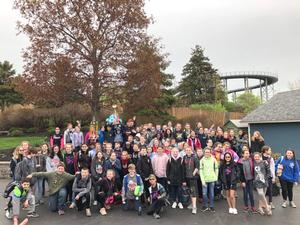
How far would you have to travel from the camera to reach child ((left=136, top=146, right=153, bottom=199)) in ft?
33.6

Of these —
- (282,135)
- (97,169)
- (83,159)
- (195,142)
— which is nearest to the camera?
(97,169)

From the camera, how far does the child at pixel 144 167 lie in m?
10.2

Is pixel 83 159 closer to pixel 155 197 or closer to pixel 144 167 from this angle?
pixel 144 167

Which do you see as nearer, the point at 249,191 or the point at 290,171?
the point at 249,191

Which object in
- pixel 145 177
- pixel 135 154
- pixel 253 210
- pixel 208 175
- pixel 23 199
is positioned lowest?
pixel 253 210

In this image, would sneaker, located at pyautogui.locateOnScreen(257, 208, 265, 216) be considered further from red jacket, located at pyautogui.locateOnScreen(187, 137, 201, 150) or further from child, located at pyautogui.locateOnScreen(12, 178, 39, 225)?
child, located at pyautogui.locateOnScreen(12, 178, 39, 225)

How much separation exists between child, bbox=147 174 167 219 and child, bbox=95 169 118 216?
3.72 feet

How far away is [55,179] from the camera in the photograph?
31.7 feet

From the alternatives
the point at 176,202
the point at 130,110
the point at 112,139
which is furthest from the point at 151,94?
the point at 176,202

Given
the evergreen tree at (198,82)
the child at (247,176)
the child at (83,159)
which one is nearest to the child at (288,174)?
the child at (247,176)

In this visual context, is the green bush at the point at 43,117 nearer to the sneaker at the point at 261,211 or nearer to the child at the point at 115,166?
the child at the point at 115,166

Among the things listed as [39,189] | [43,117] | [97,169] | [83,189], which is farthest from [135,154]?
[43,117]

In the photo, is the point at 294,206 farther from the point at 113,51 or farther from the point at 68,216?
the point at 113,51

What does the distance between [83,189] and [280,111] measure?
19349mm
